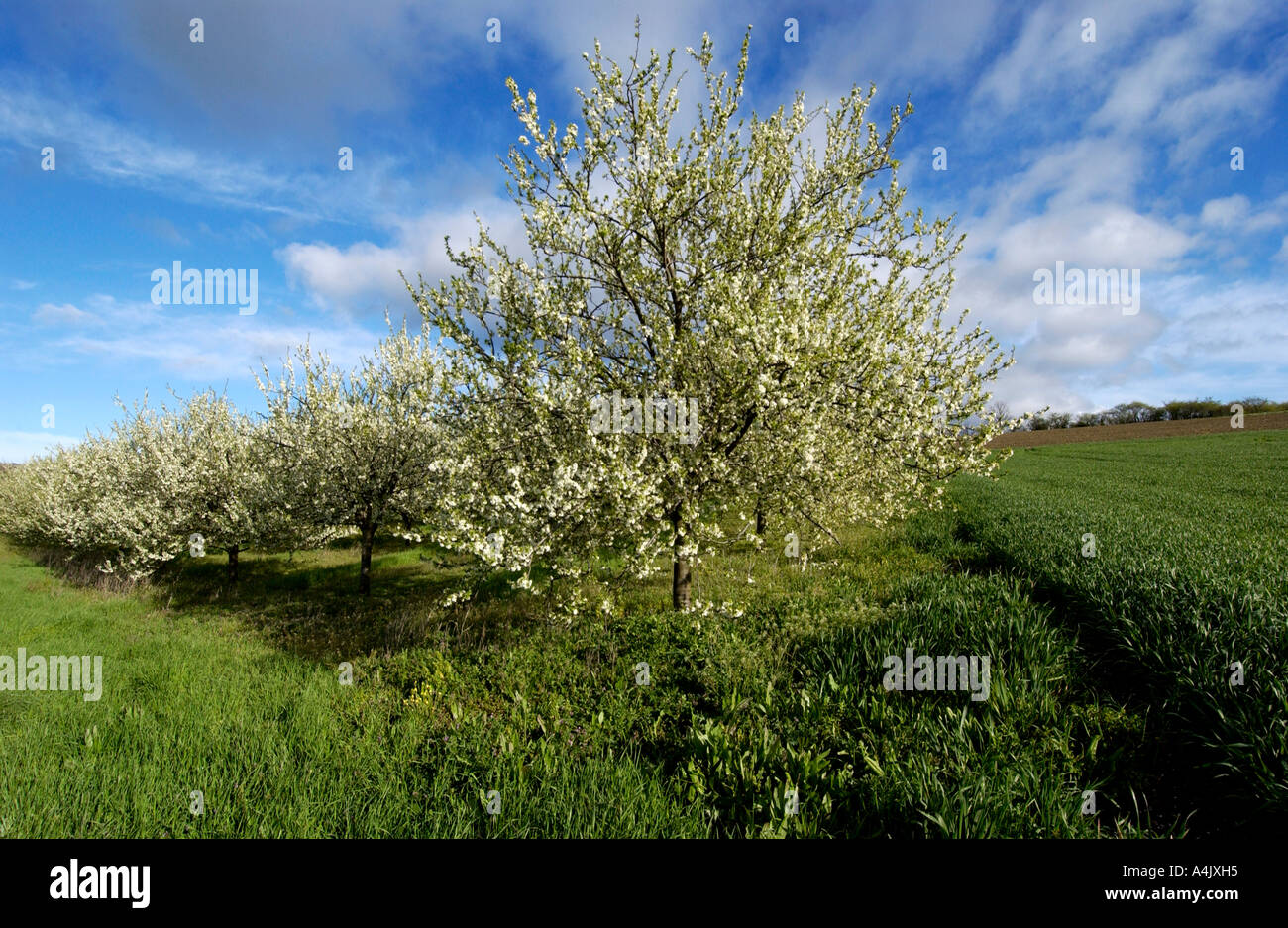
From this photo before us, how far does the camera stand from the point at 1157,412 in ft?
343

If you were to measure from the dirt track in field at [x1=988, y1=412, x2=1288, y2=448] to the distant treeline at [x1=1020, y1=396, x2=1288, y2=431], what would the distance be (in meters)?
3.16

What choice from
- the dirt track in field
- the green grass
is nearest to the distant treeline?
the dirt track in field

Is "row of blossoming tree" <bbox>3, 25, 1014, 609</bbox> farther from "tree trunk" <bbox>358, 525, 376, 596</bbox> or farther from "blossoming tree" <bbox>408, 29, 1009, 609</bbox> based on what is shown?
"tree trunk" <bbox>358, 525, 376, 596</bbox>

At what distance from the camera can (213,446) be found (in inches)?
821

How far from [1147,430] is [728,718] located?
102m

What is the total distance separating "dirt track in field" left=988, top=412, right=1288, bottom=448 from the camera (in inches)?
2776

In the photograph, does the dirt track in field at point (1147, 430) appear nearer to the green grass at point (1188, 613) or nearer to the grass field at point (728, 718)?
the green grass at point (1188, 613)

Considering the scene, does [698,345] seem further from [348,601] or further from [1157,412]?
[1157,412]

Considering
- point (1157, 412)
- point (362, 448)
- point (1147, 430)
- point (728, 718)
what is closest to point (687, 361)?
point (728, 718)
